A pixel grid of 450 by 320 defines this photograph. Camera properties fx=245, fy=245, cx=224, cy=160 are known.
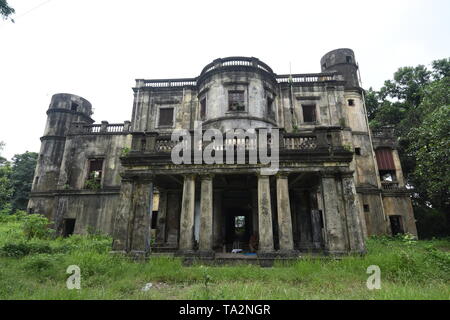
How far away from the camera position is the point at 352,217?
868 centimetres

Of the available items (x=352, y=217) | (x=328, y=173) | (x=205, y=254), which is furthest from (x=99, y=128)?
(x=352, y=217)

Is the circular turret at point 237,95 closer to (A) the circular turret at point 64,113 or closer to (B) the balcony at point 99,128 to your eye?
(B) the balcony at point 99,128

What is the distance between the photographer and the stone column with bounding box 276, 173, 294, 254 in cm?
862

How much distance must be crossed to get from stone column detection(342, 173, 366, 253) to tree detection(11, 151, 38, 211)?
31949 mm

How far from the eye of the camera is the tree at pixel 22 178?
27.9m

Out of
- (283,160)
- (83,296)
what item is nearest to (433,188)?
(283,160)

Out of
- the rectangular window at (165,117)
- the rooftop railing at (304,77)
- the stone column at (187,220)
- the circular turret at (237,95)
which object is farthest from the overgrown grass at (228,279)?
the rooftop railing at (304,77)

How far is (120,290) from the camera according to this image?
19.0 feet

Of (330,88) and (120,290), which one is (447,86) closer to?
(330,88)

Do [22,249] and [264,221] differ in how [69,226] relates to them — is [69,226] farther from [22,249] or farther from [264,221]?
[264,221]

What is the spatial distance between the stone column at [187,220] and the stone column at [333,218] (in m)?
4.85

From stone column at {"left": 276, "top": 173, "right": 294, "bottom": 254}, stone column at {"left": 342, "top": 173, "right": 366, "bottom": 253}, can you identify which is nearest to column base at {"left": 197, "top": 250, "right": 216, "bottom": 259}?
stone column at {"left": 276, "top": 173, "right": 294, "bottom": 254}

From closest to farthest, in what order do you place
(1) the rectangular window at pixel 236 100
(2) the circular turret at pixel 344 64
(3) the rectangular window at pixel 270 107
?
(1) the rectangular window at pixel 236 100 → (3) the rectangular window at pixel 270 107 → (2) the circular turret at pixel 344 64
